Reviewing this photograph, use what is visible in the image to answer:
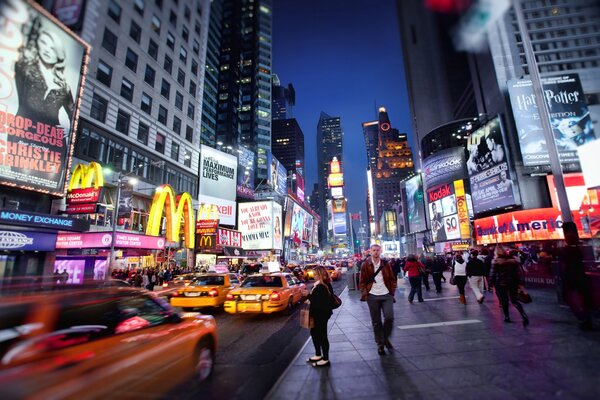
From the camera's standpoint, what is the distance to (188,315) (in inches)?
193

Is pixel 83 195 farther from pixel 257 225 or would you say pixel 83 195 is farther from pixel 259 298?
pixel 257 225

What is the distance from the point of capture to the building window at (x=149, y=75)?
95.8ft

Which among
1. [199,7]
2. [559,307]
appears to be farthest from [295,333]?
[199,7]

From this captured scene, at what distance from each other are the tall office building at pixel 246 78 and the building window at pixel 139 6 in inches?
2152

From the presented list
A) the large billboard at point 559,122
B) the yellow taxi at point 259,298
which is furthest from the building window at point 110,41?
the large billboard at point 559,122

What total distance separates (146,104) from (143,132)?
113 inches

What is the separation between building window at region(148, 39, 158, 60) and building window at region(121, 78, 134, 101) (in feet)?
16.0

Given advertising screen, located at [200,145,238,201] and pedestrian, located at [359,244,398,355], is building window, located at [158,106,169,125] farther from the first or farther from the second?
pedestrian, located at [359,244,398,355]

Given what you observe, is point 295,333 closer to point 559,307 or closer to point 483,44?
point 559,307

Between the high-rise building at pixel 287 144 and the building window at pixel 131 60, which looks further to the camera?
the high-rise building at pixel 287 144

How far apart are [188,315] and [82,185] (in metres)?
19.9

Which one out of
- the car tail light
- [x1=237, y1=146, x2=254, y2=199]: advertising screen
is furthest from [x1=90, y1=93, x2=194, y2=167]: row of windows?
the car tail light

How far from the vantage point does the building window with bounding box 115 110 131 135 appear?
1004 inches

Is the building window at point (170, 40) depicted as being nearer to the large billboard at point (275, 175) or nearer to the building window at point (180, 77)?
the building window at point (180, 77)
